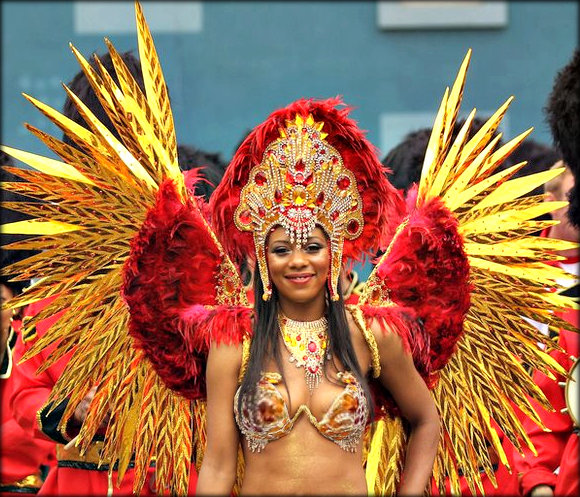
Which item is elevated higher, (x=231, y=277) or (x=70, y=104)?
(x=70, y=104)

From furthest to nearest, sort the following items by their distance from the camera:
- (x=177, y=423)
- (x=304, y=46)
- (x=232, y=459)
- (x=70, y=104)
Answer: (x=304, y=46)
(x=70, y=104)
(x=177, y=423)
(x=232, y=459)

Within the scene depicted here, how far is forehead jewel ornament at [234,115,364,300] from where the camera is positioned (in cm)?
443

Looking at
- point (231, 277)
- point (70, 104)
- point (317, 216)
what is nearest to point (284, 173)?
point (317, 216)

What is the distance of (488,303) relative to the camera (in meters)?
4.86

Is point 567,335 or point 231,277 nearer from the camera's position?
point 231,277

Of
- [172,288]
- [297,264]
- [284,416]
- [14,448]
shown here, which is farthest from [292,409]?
[14,448]

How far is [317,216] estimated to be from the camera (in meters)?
4.43

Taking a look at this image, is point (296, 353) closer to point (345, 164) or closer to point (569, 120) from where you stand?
point (345, 164)

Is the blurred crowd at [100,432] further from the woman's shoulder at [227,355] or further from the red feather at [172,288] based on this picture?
the woman's shoulder at [227,355]

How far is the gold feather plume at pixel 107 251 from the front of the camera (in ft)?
15.0

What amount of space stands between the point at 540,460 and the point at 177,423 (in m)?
1.50

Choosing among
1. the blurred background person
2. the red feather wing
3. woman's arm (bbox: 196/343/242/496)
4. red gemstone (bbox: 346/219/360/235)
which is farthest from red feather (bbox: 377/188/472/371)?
the blurred background person

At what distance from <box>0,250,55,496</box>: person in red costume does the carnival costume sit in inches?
44.0

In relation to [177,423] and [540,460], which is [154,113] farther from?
[540,460]
